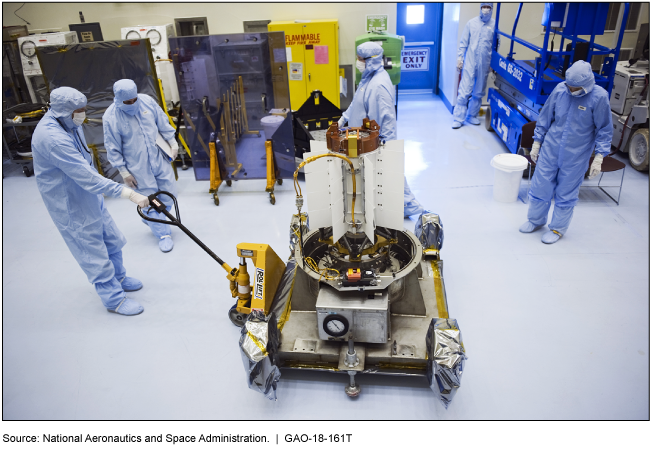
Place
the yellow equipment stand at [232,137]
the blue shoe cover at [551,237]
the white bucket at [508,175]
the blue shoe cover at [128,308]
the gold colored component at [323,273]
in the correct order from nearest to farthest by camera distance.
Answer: the gold colored component at [323,273] < the blue shoe cover at [128,308] < the blue shoe cover at [551,237] < the white bucket at [508,175] < the yellow equipment stand at [232,137]

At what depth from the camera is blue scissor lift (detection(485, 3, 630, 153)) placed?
14.7 feet

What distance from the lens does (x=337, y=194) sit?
2518 millimetres

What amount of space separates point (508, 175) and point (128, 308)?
3.69 m

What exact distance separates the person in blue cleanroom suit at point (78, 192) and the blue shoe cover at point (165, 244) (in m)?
0.71

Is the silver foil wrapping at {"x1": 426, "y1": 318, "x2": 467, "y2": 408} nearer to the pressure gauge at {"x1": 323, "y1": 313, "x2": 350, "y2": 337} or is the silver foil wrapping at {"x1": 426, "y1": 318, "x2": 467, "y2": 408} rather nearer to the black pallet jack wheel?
the pressure gauge at {"x1": 323, "y1": 313, "x2": 350, "y2": 337}

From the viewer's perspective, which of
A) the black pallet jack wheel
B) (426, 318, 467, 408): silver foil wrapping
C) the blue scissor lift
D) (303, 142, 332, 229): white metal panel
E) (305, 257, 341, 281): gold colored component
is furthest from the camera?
the blue scissor lift

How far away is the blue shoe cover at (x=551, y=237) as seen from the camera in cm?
388

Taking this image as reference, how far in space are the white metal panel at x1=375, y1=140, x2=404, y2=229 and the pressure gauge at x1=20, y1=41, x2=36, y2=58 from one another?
19.6 ft

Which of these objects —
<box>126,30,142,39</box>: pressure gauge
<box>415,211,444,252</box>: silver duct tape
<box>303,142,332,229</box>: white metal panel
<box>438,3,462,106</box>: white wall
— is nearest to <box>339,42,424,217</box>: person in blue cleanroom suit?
<box>415,211,444,252</box>: silver duct tape

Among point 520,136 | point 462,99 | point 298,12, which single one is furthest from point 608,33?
Answer: point 298,12

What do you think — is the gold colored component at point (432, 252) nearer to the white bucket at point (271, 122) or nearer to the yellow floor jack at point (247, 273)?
the yellow floor jack at point (247, 273)

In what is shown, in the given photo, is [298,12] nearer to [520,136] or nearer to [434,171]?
[434,171]

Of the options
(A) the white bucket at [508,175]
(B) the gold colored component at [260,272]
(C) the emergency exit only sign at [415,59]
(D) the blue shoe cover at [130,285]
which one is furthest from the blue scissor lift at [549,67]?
(D) the blue shoe cover at [130,285]

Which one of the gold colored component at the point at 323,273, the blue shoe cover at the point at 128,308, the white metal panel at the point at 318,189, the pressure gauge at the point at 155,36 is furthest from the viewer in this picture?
the pressure gauge at the point at 155,36
